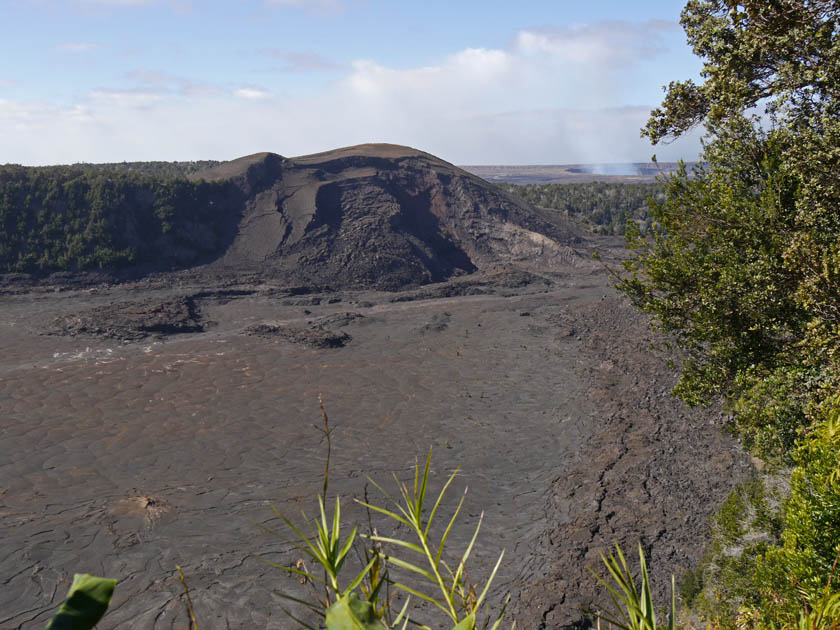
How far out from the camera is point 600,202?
251 feet

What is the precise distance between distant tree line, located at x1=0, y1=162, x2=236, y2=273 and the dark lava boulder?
11.2 feet

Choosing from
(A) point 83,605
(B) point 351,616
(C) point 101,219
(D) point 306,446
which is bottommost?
(D) point 306,446

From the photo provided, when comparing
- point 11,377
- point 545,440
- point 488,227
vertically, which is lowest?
point 545,440

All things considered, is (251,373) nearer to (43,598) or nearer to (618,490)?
(43,598)

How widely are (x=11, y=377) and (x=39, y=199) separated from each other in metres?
28.5

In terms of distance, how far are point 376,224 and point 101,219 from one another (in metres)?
22.8

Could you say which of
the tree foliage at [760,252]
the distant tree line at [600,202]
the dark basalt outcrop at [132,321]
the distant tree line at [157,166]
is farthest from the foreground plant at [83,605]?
the distant tree line at [157,166]

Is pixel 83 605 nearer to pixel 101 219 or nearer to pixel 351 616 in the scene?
pixel 351 616

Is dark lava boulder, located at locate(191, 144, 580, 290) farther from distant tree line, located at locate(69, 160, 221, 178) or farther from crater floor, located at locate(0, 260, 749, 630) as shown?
distant tree line, located at locate(69, 160, 221, 178)

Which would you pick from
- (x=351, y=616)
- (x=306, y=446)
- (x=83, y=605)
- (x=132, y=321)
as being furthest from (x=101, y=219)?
(x=351, y=616)

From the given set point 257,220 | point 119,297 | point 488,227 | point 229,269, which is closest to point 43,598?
point 119,297

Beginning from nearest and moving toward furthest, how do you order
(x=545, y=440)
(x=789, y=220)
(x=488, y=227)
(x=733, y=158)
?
(x=789, y=220)
(x=733, y=158)
(x=545, y=440)
(x=488, y=227)

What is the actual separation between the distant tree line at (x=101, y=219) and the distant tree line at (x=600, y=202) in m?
43.2

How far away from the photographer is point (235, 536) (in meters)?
15.3
